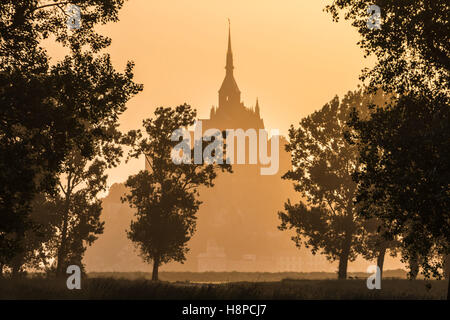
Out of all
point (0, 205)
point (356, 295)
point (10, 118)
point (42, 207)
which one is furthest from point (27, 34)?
point (42, 207)

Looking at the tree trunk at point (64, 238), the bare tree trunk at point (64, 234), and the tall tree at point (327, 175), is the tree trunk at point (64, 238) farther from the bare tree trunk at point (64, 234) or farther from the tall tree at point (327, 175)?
the tall tree at point (327, 175)

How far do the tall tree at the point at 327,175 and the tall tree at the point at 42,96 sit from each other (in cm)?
2620

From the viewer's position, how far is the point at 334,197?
4581 centimetres

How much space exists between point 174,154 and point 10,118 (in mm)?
26967

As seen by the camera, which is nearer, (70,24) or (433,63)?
(433,63)

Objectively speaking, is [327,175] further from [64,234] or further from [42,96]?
[42,96]

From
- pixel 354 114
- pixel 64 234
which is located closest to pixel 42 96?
pixel 354 114

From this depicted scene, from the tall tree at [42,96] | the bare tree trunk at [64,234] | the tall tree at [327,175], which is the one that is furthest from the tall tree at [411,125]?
the bare tree trunk at [64,234]

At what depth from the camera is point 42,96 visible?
18922 mm

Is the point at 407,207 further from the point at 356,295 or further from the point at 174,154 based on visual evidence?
the point at 174,154

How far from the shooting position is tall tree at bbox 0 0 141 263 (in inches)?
729

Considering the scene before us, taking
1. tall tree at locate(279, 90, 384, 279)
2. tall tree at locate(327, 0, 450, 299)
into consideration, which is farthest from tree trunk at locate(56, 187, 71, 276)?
tall tree at locate(327, 0, 450, 299)

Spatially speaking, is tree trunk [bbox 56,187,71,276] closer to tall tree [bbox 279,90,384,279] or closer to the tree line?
tall tree [bbox 279,90,384,279]

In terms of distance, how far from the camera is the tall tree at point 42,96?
18.5 meters
